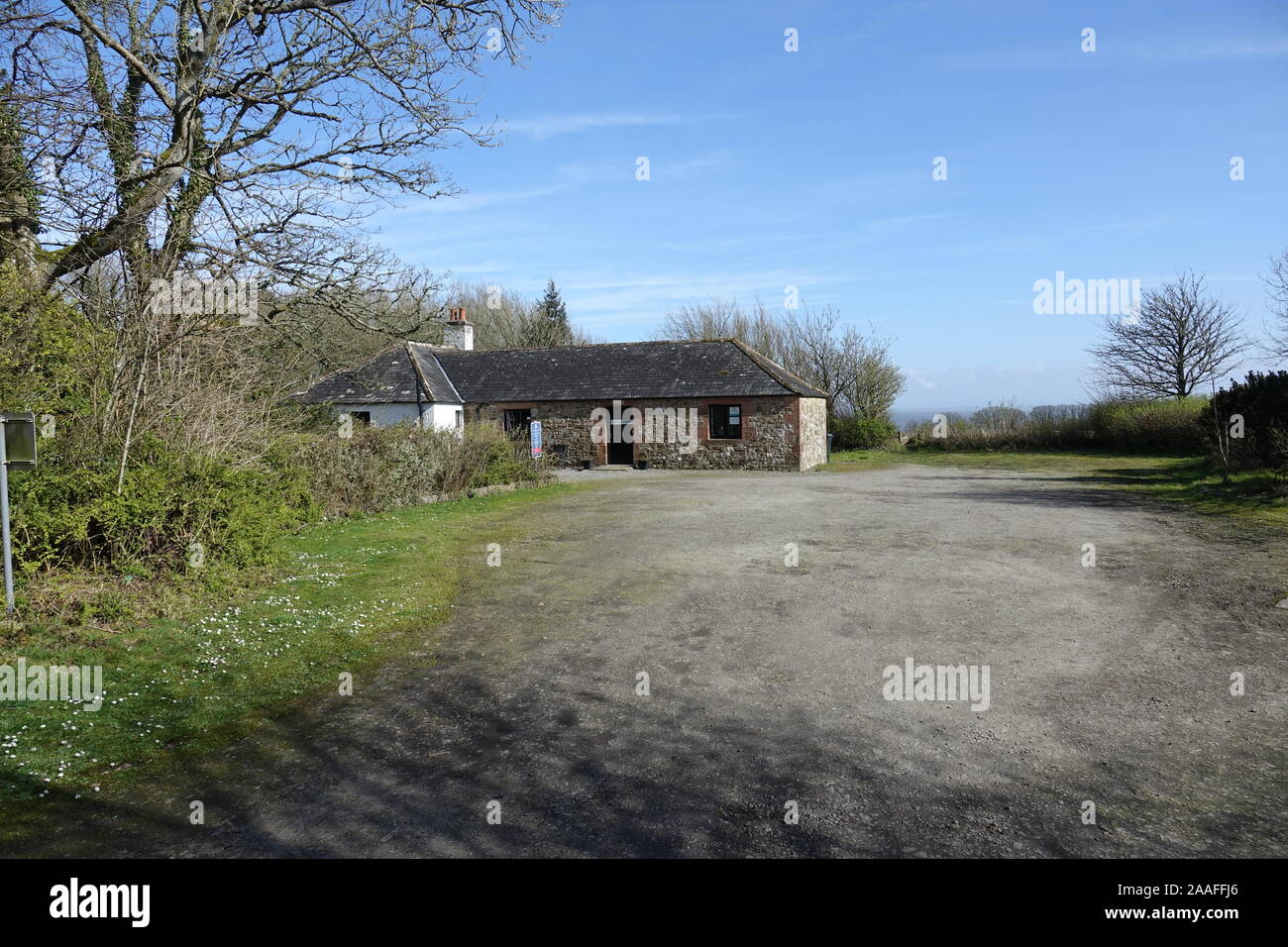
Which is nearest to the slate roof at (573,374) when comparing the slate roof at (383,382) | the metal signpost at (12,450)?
the slate roof at (383,382)

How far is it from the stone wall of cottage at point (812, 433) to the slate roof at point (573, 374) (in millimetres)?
532

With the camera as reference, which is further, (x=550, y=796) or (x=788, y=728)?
(x=788, y=728)

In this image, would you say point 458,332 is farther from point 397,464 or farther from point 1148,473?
point 1148,473

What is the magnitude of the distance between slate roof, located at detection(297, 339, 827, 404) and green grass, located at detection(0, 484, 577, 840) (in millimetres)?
21426

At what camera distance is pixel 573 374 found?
113 ft

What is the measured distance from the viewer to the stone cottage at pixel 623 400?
31.3 m

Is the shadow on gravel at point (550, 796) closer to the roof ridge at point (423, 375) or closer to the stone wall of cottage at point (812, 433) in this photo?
the stone wall of cottage at point (812, 433)

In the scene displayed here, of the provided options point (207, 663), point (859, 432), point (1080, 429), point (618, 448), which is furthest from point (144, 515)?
point (1080, 429)

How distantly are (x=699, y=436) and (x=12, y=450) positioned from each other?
86.7 feet

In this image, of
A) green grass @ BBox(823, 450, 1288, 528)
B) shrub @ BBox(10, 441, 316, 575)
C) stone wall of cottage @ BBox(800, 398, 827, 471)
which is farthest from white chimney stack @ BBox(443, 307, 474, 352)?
shrub @ BBox(10, 441, 316, 575)

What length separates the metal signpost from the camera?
22.6 ft

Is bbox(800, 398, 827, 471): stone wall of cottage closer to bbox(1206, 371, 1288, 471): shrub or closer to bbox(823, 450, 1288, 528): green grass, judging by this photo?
bbox(823, 450, 1288, 528): green grass

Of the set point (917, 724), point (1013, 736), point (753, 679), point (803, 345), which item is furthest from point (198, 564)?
point (803, 345)
